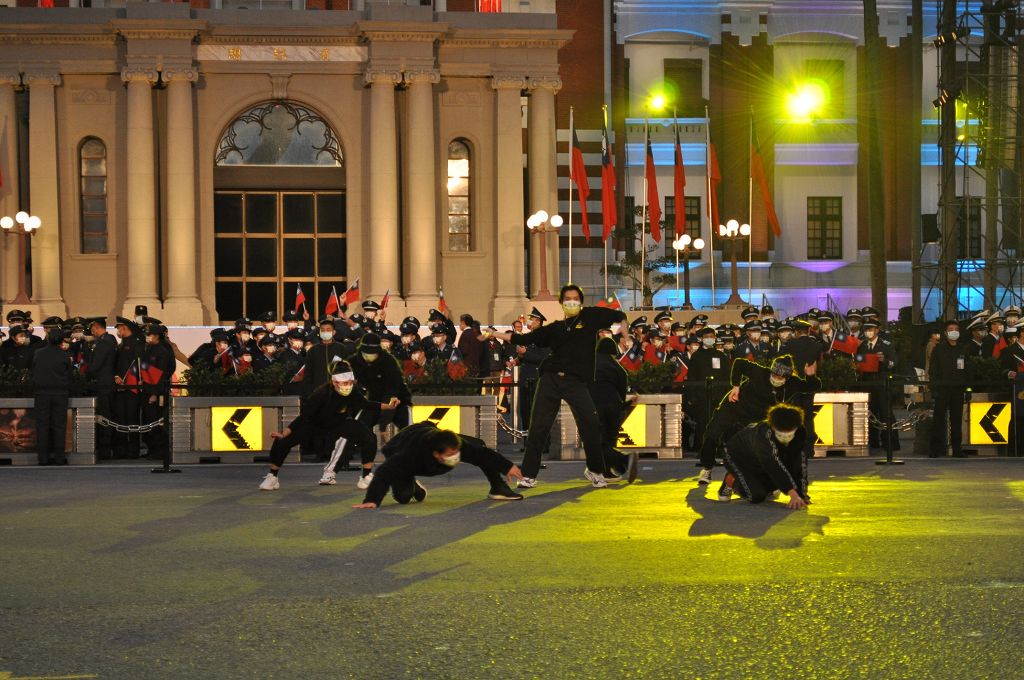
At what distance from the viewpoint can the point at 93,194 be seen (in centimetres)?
3894

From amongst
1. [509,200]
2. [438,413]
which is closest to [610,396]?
[438,413]

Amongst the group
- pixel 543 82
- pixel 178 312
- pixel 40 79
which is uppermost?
pixel 543 82

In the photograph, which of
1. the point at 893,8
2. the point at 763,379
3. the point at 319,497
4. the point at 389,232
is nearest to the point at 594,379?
the point at 763,379

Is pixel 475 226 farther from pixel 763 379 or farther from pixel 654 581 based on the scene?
pixel 654 581

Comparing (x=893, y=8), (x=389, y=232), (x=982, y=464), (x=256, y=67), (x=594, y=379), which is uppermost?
(x=893, y=8)

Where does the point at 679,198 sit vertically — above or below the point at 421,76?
below

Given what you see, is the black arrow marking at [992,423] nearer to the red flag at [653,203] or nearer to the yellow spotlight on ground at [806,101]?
the red flag at [653,203]

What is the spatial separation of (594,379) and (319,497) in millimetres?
3483

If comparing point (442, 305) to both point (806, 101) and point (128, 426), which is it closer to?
point (128, 426)

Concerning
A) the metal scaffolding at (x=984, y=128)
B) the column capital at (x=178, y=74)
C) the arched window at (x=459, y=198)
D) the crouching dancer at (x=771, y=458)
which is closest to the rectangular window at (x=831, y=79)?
the metal scaffolding at (x=984, y=128)

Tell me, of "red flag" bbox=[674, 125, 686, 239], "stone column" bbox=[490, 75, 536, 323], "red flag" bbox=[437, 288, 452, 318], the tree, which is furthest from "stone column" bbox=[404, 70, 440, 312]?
the tree

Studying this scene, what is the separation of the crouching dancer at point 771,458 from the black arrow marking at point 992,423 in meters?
7.28

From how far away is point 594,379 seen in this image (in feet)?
53.7

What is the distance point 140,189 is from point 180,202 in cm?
109
